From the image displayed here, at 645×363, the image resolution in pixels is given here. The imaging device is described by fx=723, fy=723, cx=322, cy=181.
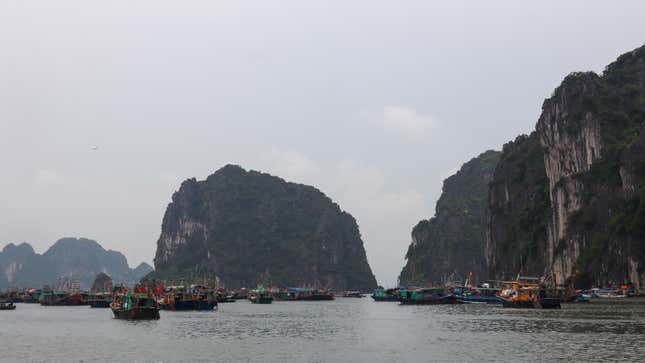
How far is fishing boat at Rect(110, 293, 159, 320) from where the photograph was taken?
89.0 m

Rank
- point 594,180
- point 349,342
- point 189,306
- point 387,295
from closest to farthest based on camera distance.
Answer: point 349,342 → point 189,306 → point 594,180 → point 387,295

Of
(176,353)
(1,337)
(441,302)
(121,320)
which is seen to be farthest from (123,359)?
(441,302)

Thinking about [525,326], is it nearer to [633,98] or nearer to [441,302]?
[441,302]

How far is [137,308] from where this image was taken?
3489 inches

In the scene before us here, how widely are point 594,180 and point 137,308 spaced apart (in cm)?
11065

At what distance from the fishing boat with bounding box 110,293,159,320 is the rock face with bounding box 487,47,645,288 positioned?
91307 millimetres

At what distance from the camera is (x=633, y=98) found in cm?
18050

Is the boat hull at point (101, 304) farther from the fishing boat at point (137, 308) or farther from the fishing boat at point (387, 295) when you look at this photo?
the fishing boat at point (387, 295)

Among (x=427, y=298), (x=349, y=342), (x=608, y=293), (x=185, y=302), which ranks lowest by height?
(x=349, y=342)

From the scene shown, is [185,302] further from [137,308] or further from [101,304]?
[101,304]

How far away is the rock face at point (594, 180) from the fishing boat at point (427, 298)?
1120 inches

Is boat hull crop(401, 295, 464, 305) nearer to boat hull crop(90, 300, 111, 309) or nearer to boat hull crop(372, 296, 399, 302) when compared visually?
boat hull crop(372, 296, 399, 302)

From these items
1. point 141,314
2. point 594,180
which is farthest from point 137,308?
point 594,180

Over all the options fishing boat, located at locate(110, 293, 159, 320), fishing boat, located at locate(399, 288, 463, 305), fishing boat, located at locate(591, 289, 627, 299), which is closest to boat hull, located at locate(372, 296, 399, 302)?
fishing boat, located at locate(399, 288, 463, 305)
